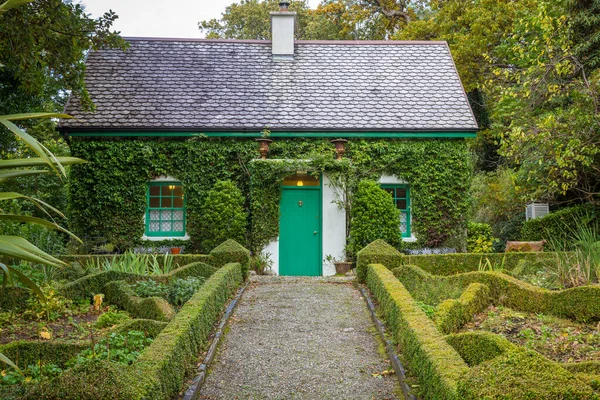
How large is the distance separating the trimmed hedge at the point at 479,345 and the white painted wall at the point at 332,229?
847 cm

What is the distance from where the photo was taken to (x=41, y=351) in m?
6.06

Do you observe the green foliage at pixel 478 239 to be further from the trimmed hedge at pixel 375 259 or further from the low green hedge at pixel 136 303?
the low green hedge at pixel 136 303

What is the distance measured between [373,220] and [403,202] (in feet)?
7.06

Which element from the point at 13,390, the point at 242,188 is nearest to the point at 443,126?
the point at 242,188

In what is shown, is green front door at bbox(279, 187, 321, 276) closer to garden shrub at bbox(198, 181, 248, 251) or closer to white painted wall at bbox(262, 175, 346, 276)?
white painted wall at bbox(262, 175, 346, 276)

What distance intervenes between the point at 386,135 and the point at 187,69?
627 centimetres

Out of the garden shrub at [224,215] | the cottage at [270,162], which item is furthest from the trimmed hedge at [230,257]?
the cottage at [270,162]

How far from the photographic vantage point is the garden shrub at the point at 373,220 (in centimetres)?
1409

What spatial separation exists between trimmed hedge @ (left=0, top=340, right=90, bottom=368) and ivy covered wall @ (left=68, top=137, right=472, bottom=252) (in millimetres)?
9271

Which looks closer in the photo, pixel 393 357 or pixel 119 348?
pixel 119 348

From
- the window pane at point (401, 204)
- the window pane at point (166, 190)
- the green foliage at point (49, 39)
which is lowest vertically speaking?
the window pane at point (401, 204)

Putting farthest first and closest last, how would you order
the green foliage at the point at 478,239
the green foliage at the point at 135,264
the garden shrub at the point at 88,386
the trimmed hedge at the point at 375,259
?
the green foliage at the point at 478,239 → the trimmed hedge at the point at 375,259 → the green foliage at the point at 135,264 → the garden shrub at the point at 88,386

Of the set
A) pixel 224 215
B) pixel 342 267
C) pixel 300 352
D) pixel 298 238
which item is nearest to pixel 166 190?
pixel 224 215

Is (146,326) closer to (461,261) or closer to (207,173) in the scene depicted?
(461,261)
